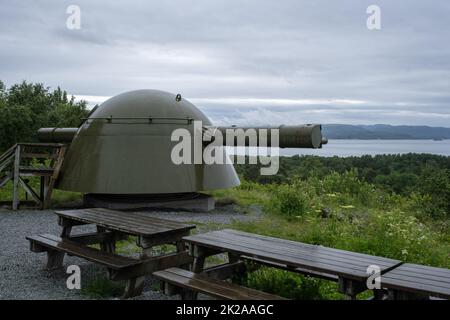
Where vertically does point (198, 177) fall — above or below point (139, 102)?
below

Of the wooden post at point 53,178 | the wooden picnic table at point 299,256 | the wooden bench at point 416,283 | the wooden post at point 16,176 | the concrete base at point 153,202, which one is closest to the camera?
the wooden bench at point 416,283

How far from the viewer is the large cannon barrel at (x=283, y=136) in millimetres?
7510

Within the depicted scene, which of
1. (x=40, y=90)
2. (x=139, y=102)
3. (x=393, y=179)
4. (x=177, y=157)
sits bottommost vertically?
(x=393, y=179)

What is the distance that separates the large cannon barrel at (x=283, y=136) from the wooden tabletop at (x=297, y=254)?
284 cm

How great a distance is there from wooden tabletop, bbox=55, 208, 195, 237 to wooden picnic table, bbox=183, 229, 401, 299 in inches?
16.5

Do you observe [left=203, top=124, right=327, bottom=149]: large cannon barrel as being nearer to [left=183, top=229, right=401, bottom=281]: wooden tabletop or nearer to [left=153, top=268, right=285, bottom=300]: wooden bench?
[left=183, top=229, right=401, bottom=281]: wooden tabletop

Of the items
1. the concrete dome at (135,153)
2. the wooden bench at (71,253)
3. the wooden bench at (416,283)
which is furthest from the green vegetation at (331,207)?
the concrete dome at (135,153)

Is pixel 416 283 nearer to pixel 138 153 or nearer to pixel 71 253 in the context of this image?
pixel 71 253

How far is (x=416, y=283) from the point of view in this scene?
351 centimetres

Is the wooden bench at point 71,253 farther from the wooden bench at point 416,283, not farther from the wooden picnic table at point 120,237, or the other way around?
the wooden bench at point 416,283

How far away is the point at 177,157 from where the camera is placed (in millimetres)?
10078
